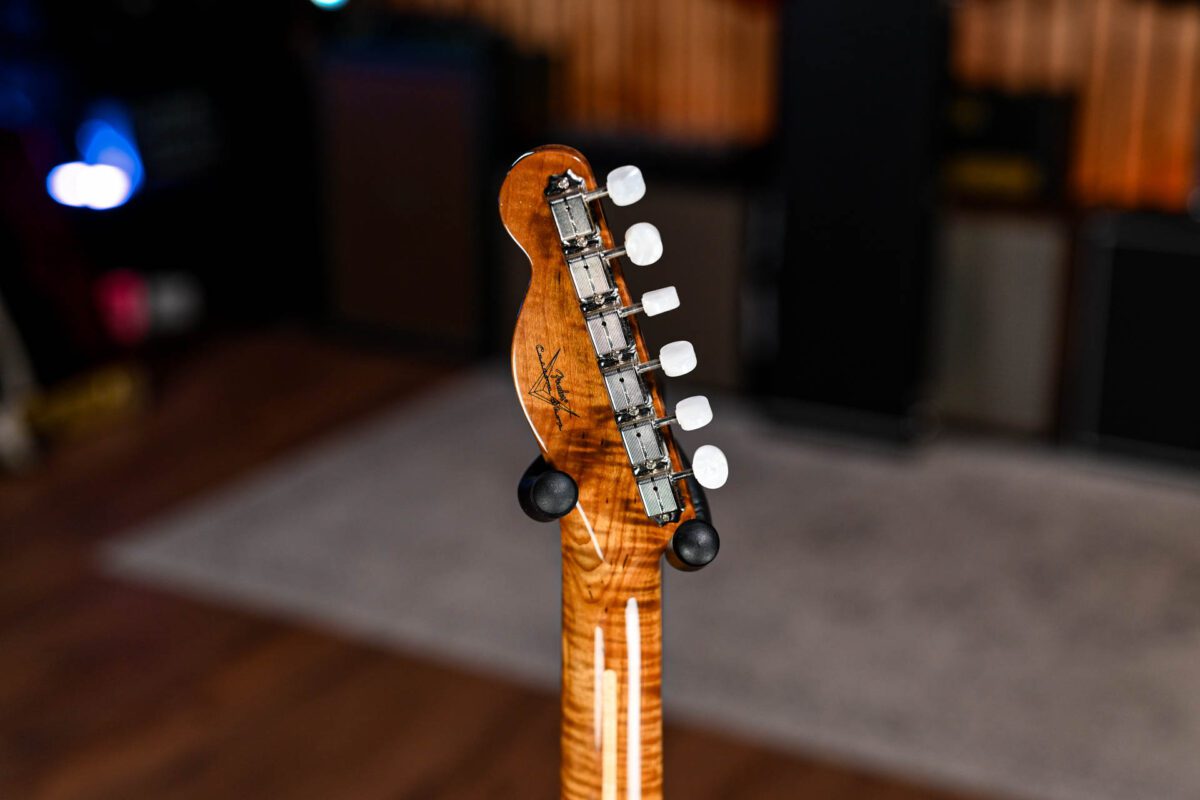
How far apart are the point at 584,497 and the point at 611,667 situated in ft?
0.61

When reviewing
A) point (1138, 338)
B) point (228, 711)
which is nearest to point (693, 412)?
point (228, 711)

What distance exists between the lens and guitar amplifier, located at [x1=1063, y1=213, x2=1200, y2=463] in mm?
3605

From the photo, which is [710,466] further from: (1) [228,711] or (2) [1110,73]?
(2) [1110,73]

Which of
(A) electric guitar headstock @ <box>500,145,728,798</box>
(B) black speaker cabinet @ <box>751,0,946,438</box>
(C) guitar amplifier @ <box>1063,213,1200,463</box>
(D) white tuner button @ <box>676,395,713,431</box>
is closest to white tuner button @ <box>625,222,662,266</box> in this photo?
(A) electric guitar headstock @ <box>500,145,728,798</box>

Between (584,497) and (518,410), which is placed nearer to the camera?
(584,497)

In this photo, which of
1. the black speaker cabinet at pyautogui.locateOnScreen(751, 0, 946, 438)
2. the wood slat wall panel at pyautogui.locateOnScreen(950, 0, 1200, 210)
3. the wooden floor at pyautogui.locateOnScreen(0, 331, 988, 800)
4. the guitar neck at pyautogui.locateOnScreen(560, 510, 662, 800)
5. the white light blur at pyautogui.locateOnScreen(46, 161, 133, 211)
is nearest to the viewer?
the guitar neck at pyautogui.locateOnScreen(560, 510, 662, 800)

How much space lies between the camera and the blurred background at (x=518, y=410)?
2.74 metres

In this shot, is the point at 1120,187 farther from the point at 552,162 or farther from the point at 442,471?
the point at 552,162

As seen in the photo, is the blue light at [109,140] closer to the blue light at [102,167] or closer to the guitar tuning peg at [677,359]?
the blue light at [102,167]

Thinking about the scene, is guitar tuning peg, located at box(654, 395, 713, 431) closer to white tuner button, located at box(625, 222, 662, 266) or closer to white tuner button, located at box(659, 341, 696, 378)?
white tuner button, located at box(659, 341, 696, 378)

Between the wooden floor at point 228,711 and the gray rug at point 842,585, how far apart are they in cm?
9

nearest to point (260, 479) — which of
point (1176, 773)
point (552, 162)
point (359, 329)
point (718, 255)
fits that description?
point (359, 329)

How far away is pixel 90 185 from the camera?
4.64m

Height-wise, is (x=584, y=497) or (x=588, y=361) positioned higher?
(x=588, y=361)
